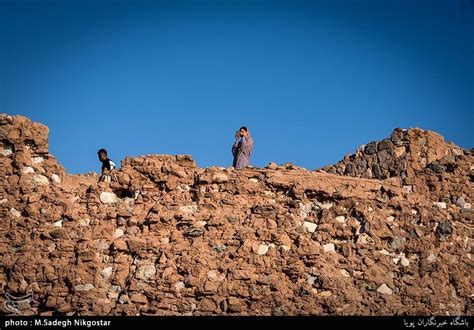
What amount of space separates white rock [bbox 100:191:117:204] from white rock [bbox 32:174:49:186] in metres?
0.91

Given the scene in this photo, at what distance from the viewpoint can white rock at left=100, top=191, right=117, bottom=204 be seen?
1175 cm

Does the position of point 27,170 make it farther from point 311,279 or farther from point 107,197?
point 311,279

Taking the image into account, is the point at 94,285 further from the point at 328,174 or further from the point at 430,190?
the point at 430,190

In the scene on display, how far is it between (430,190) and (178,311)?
191 inches

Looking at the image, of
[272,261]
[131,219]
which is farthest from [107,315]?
[272,261]

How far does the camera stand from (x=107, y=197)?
11781 millimetres

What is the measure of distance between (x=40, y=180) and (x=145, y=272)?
2.33 m

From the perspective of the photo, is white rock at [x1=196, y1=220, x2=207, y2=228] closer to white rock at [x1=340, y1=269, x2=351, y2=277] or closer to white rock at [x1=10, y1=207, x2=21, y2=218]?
white rock at [x1=340, y1=269, x2=351, y2=277]

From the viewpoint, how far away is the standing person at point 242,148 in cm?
1352

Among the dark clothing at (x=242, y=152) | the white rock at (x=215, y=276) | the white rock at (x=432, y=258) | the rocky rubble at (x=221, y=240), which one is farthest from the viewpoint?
the dark clothing at (x=242, y=152)

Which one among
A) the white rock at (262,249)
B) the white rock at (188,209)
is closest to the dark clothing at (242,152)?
the white rock at (188,209)

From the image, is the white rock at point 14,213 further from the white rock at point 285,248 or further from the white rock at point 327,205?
the white rock at point 327,205

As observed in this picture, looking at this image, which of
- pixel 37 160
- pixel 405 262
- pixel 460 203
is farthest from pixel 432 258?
pixel 37 160

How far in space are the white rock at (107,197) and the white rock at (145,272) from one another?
1318mm
